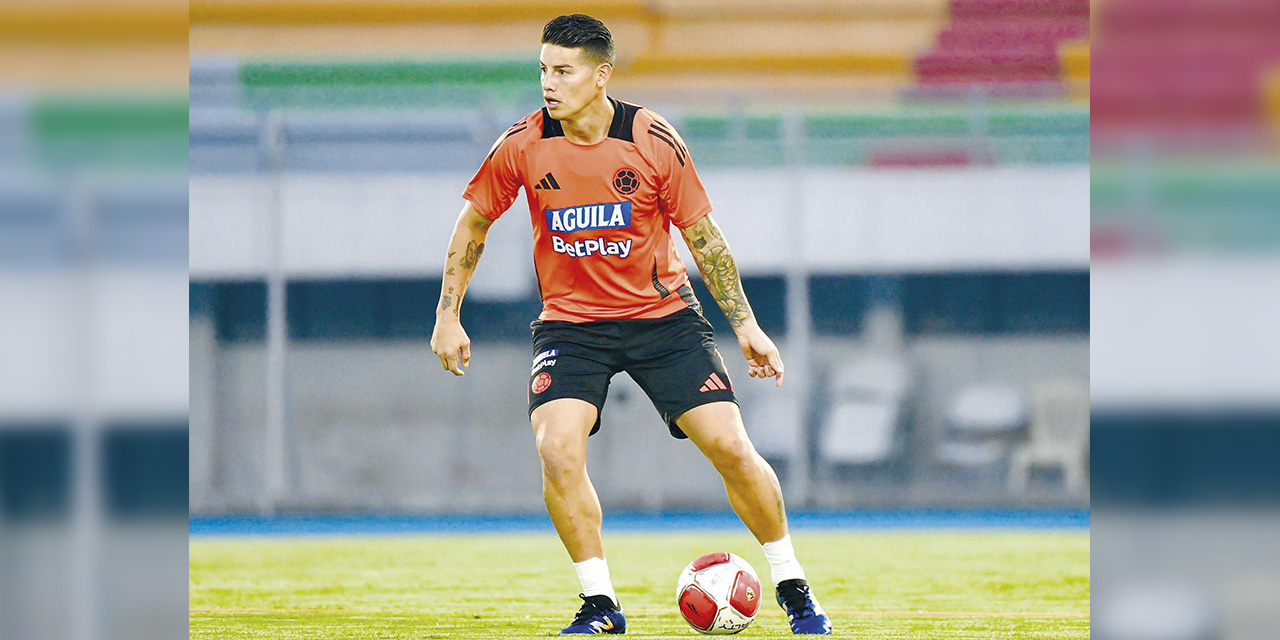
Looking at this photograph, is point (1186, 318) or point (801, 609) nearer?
point (1186, 318)

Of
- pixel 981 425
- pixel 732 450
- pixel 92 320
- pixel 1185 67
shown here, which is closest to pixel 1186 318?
pixel 1185 67

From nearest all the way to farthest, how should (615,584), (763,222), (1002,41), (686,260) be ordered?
(615,584) → (763,222) → (686,260) → (1002,41)

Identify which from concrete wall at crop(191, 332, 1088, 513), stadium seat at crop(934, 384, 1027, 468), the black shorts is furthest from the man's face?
stadium seat at crop(934, 384, 1027, 468)

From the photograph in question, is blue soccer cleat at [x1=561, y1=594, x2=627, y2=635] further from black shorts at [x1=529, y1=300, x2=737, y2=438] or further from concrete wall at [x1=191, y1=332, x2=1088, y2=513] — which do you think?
concrete wall at [x1=191, y1=332, x2=1088, y2=513]

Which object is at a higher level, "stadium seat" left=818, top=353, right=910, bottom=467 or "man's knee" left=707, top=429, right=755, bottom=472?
"man's knee" left=707, top=429, right=755, bottom=472

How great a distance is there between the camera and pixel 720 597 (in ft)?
10.0

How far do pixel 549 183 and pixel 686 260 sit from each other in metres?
6.22

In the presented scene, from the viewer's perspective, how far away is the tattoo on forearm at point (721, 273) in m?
3.21

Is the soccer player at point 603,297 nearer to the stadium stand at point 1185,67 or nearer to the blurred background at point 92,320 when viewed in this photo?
the blurred background at point 92,320

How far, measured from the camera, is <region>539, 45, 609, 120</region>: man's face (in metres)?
3.06

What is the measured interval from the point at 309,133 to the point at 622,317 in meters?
6.37

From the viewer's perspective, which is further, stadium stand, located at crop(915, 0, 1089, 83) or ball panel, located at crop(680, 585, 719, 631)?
stadium stand, located at crop(915, 0, 1089, 83)

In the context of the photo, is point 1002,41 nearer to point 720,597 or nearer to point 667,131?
point 667,131

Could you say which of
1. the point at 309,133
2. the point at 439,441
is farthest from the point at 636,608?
the point at 309,133
